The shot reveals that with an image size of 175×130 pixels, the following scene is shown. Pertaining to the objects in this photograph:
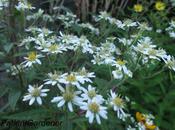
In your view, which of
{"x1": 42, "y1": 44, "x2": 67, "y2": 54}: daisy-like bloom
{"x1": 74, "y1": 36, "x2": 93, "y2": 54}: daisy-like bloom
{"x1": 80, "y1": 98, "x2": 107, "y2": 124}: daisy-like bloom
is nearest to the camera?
{"x1": 80, "y1": 98, "x2": 107, "y2": 124}: daisy-like bloom

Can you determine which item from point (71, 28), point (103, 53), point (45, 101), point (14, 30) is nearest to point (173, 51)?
point (71, 28)

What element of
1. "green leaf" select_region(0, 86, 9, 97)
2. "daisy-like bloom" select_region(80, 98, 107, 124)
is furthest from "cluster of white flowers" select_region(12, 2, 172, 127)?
"green leaf" select_region(0, 86, 9, 97)

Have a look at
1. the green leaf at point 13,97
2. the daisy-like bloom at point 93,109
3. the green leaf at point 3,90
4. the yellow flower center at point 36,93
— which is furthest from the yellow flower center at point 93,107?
the green leaf at point 3,90

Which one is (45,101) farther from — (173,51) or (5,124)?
(173,51)

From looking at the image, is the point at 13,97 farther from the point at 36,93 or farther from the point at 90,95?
the point at 90,95

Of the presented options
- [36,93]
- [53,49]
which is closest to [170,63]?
[53,49]

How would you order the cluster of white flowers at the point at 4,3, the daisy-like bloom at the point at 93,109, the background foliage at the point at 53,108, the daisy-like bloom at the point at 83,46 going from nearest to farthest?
the daisy-like bloom at the point at 93,109
the background foliage at the point at 53,108
the daisy-like bloom at the point at 83,46
the cluster of white flowers at the point at 4,3

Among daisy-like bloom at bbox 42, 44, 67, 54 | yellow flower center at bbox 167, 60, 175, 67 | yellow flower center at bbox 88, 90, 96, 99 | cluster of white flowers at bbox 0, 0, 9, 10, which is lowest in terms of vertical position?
yellow flower center at bbox 167, 60, 175, 67

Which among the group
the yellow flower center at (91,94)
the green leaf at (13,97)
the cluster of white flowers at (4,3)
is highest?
the cluster of white flowers at (4,3)

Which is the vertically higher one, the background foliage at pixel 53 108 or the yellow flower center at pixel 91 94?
the yellow flower center at pixel 91 94

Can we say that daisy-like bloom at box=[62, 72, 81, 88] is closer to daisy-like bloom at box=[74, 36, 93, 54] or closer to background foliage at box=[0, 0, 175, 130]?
background foliage at box=[0, 0, 175, 130]

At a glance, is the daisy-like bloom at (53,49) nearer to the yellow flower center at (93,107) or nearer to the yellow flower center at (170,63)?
the yellow flower center at (93,107)
